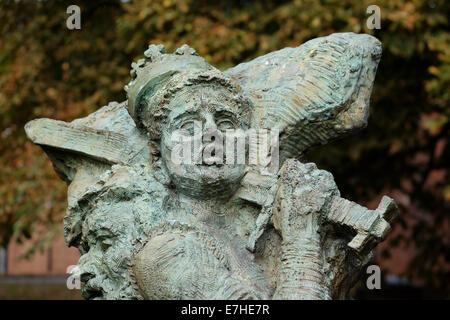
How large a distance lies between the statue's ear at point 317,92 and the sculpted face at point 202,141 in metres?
0.43

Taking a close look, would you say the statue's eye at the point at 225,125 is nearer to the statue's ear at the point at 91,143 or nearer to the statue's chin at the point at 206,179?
the statue's chin at the point at 206,179

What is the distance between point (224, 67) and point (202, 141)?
3219 millimetres

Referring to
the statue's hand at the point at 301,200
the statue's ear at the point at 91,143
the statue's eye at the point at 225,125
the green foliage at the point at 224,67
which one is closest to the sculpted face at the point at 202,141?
the statue's eye at the point at 225,125

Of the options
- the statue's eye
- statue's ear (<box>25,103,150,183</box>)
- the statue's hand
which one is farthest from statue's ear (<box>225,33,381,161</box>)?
statue's ear (<box>25,103,150,183</box>)

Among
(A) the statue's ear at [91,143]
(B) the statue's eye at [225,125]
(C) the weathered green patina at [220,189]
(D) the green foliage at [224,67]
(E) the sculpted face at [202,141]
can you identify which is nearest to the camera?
(C) the weathered green patina at [220,189]

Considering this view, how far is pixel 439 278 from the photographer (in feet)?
33.9

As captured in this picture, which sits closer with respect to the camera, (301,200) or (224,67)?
(301,200)

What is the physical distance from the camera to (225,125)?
18.6 ft

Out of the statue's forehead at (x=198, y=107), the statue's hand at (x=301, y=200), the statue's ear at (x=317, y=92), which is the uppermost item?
the statue's ear at (x=317, y=92)

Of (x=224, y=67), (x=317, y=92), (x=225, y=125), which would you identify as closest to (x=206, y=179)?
(x=225, y=125)

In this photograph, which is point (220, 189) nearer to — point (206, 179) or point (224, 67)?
point (206, 179)

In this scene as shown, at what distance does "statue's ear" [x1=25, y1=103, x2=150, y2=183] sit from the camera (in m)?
6.16

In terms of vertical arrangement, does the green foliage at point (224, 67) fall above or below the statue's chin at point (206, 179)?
above

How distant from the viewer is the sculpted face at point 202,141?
549cm
